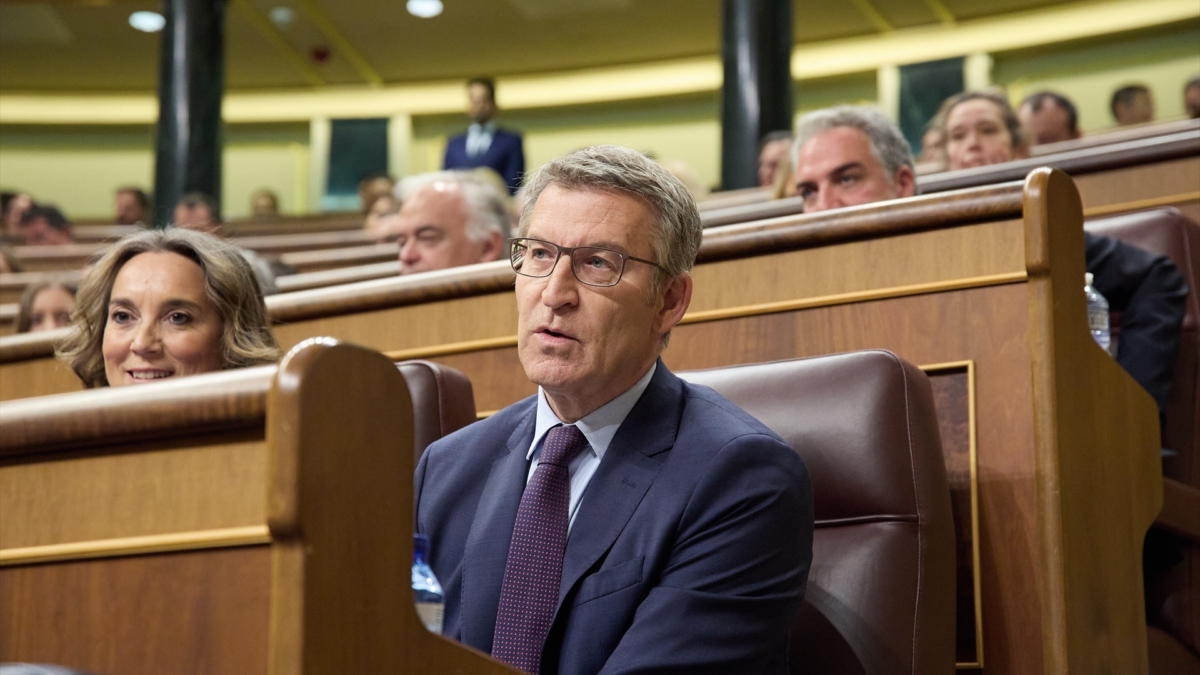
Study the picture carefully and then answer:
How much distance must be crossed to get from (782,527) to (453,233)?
3.61 ft

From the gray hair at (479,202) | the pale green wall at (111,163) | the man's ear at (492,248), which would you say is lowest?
the man's ear at (492,248)

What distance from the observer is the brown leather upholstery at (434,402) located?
94 cm

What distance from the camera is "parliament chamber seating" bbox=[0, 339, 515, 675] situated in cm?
45

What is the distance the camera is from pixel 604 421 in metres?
0.80

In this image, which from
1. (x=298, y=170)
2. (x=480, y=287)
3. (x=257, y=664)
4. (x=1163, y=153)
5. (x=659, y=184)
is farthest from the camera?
(x=298, y=170)

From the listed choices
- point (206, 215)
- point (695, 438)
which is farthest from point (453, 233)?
point (206, 215)

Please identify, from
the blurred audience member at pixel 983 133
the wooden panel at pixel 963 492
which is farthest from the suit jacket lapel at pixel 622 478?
the blurred audience member at pixel 983 133

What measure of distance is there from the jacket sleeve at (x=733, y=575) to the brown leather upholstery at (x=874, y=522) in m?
0.07

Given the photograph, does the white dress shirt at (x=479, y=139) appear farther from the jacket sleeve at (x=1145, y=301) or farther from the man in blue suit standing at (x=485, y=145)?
the jacket sleeve at (x=1145, y=301)

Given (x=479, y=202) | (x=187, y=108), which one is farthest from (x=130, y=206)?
(x=479, y=202)

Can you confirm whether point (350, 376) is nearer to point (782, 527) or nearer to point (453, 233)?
point (782, 527)

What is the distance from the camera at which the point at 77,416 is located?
0.51 meters

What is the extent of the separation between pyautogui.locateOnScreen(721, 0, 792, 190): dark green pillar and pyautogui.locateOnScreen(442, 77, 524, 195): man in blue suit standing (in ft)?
2.40

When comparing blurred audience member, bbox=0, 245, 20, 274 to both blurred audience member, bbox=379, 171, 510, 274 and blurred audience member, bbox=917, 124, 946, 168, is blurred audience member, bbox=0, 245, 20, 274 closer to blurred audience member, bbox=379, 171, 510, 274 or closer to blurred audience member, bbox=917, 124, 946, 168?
blurred audience member, bbox=379, 171, 510, 274
